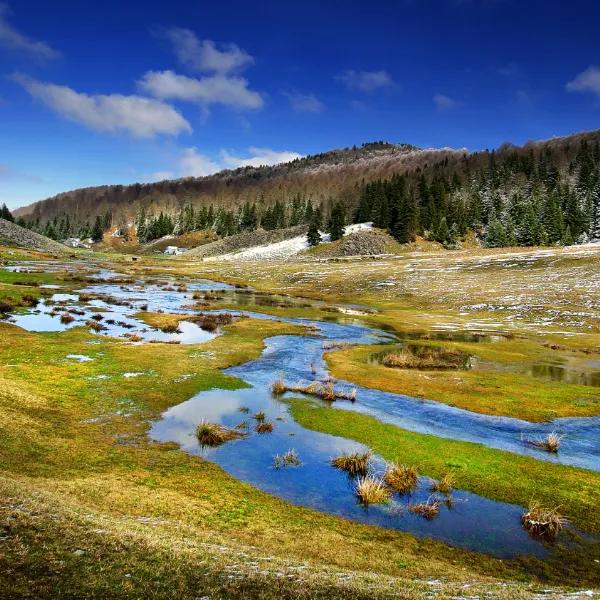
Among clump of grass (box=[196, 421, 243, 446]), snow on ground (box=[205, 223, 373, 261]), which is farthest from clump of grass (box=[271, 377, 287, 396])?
snow on ground (box=[205, 223, 373, 261])

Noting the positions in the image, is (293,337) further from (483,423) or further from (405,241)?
(405,241)

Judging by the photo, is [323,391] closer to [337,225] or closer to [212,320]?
[212,320]

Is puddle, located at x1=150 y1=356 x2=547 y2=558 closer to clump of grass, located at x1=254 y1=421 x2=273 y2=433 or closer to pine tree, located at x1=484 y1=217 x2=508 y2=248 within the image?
clump of grass, located at x1=254 y1=421 x2=273 y2=433

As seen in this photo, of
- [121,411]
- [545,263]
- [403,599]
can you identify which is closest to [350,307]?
[545,263]

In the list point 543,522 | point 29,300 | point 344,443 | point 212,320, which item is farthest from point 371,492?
point 29,300

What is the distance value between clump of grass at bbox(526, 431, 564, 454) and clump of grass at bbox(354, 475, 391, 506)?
36.9 ft

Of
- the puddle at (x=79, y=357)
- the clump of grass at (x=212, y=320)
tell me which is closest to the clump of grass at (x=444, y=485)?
the puddle at (x=79, y=357)

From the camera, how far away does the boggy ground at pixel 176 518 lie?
32.5ft

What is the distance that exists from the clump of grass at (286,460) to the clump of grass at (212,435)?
3085 millimetres

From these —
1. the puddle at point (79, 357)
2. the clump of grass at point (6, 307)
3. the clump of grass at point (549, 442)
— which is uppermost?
the clump of grass at point (6, 307)

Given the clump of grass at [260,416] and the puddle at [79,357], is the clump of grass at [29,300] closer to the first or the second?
the puddle at [79,357]

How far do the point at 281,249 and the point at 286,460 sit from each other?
550ft

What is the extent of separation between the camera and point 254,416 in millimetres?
27391

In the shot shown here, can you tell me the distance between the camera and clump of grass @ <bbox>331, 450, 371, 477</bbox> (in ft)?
69.2
